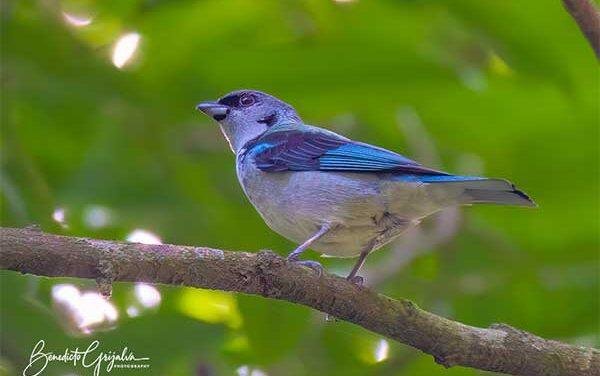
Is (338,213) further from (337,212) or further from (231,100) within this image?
(231,100)

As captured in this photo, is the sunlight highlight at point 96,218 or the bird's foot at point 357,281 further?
the sunlight highlight at point 96,218

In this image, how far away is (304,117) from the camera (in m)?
6.10

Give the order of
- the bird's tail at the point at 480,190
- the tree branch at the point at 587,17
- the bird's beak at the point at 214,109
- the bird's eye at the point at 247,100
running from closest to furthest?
1. the tree branch at the point at 587,17
2. the bird's tail at the point at 480,190
3. the bird's beak at the point at 214,109
4. the bird's eye at the point at 247,100

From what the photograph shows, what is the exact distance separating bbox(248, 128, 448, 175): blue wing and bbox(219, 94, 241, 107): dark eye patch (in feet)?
1.72

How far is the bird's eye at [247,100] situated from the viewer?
242 inches

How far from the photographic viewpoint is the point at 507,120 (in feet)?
18.7

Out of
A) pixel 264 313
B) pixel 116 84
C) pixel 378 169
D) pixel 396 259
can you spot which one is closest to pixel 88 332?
pixel 264 313

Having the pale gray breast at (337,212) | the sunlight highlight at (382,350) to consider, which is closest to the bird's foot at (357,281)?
the pale gray breast at (337,212)

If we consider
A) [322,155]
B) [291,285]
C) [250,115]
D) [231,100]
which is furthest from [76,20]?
[291,285]

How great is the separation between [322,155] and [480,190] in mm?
896

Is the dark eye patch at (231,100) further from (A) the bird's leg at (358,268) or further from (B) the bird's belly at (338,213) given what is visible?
(A) the bird's leg at (358,268)
